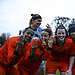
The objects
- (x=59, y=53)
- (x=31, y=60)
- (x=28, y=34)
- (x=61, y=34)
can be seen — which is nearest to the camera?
(x=28, y=34)

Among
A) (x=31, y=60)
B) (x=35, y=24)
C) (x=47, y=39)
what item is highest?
(x=35, y=24)

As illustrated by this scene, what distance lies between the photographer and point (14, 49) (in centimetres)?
897

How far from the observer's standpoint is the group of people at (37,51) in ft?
29.6

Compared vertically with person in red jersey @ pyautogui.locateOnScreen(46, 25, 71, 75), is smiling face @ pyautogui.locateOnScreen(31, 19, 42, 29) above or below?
above

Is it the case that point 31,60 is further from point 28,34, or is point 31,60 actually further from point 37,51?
point 28,34

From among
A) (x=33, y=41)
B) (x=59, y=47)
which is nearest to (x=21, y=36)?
(x=33, y=41)

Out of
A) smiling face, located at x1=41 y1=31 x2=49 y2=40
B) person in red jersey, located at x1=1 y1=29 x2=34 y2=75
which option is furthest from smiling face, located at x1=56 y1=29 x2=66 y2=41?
person in red jersey, located at x1=1 y1=29 x2=34 y2=75

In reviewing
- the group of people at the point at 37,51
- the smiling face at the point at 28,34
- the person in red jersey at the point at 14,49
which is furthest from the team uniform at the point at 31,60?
the smiling face at the point at 28,34

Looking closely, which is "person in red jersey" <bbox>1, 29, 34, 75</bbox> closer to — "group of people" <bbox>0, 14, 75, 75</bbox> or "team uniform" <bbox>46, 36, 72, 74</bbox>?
"group of people" <bbox>0, 14, 75, 75</bbox>

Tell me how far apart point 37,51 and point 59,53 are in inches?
19.3

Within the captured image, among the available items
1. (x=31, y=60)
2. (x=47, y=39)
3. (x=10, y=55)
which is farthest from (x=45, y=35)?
(x=10, y=55)

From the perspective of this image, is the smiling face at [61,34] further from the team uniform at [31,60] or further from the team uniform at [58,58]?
the team uniform at [31,60]

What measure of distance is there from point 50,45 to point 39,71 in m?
0.98

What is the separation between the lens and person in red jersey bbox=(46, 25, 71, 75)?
365 inches
